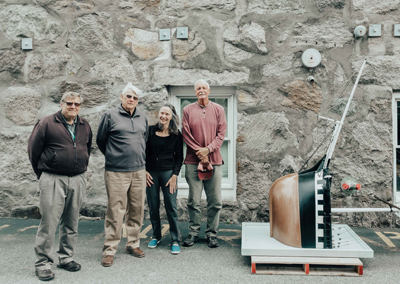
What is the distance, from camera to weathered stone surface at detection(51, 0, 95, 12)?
5.04 m

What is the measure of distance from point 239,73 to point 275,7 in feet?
3.20

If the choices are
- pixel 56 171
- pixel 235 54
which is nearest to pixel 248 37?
pixel 235 54

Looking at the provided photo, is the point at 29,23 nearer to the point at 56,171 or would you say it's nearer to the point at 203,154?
the point at 56,171

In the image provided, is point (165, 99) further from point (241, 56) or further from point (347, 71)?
point (347, 71)

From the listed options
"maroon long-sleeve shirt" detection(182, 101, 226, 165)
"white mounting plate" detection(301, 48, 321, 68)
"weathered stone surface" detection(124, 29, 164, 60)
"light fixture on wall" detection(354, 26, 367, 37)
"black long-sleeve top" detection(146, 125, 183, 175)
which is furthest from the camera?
"weathered stone surface" detection(124, 29, 164, 60)

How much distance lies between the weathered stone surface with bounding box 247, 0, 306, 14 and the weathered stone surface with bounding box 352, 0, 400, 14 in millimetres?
683

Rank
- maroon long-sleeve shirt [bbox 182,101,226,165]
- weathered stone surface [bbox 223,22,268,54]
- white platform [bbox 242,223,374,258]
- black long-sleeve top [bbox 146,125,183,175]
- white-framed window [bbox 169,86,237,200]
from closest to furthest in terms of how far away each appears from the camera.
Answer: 1. white platform [bbox 242,223,374,258]
2. black long-sleeve top [bbox 146,125,183,175]
3. maroon long-sleeve shirt [bbox 182,101,226,165]
4. weathered stone surface [bbox 223,22,268,54]
5. white-framed window [bbox 169,86,237,200]

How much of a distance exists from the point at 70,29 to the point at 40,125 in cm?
246

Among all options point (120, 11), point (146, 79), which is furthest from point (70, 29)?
point (146, 79)

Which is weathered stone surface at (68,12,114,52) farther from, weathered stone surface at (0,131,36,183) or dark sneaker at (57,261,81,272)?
dark sneaker at (57,261,81,272)

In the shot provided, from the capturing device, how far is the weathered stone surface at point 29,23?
5.09m

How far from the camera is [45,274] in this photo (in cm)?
305

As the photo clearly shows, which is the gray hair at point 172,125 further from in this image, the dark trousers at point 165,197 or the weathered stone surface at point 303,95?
the weathered stone surface at point 303,95

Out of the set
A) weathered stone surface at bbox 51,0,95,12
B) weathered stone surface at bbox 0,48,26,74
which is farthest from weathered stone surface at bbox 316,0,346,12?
weathered stone surface at bbox 0,48,26,74
